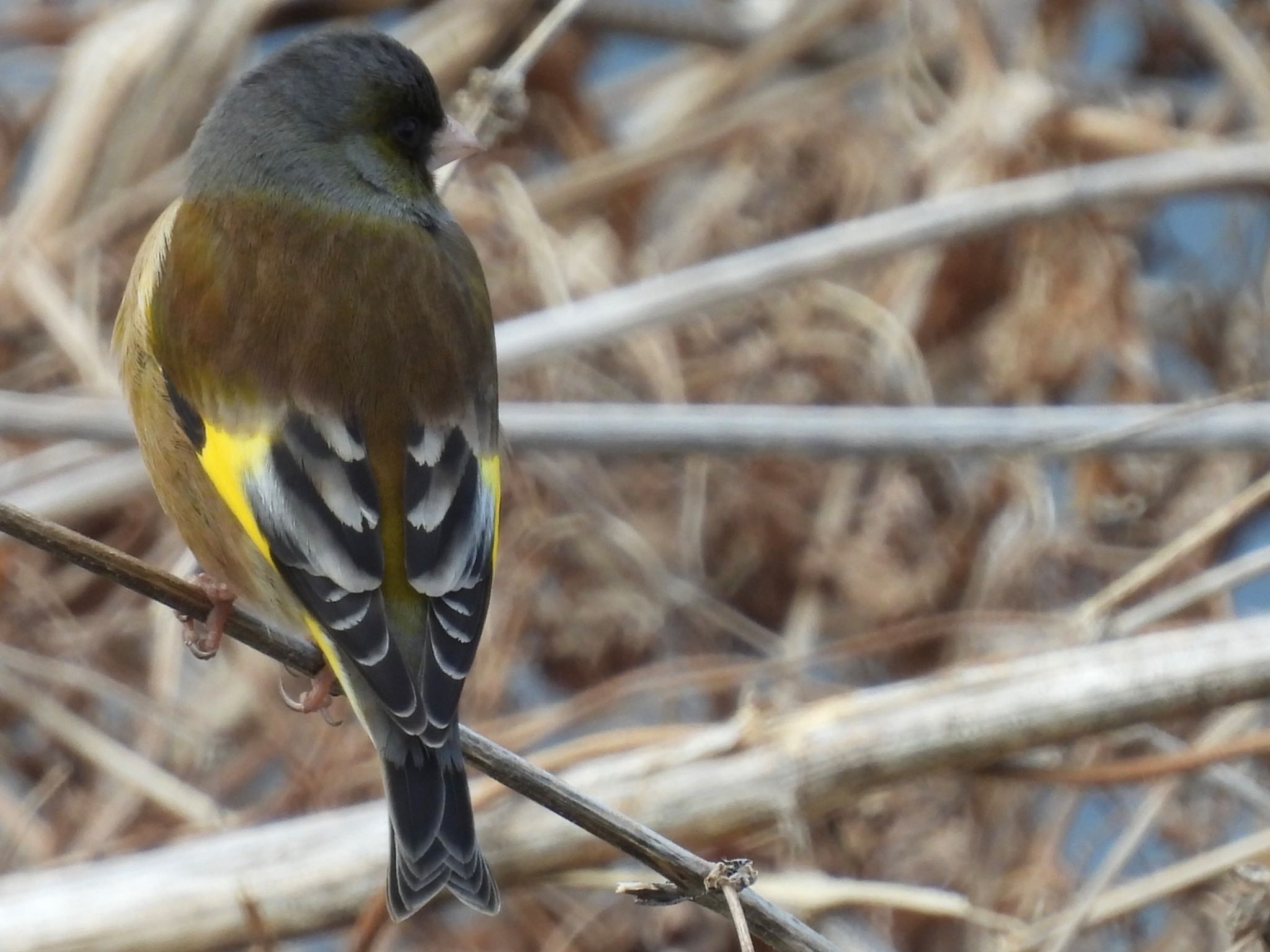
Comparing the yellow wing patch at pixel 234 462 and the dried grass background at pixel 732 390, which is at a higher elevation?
the yellow wing patch at pixel 234 462

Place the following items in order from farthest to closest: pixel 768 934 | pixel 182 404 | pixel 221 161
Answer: pixel 221 161 < pixel 182 404 < pixel 768 934

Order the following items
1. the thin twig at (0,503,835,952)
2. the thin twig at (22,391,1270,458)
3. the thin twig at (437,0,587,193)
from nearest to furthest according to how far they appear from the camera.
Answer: the thin twig at (0,503,835,952), the thin twig at (437,0,587,193), the thin twig at (22,391,1270,458)

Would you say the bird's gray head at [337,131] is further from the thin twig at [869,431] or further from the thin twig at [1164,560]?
the thin twig at [1164,560]

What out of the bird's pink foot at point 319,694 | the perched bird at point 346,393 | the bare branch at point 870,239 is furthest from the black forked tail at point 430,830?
the bare branch at point 870,239

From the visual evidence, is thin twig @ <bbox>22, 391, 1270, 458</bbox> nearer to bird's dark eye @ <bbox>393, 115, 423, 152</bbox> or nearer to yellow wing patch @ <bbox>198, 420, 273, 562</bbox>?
bird's dark eye @ <bbox>393, 115, 423, 152</bbox>

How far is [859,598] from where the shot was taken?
4.41 m

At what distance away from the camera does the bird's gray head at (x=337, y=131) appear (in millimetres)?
3131

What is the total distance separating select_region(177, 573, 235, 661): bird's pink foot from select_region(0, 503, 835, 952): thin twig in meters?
0.19

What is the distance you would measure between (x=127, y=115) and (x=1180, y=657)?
3.11m

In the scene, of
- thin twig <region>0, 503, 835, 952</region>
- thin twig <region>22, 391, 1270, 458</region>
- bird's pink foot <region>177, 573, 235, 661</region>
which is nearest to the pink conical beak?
thin twig <region>22, 391, 1270, 458</region>

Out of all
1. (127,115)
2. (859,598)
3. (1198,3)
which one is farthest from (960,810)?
(127,115)

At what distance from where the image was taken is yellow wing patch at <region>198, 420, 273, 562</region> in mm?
2717

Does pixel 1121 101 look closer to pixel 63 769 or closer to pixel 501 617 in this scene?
pixel 501 617

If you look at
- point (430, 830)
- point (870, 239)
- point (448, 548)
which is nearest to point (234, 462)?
point (448, 548)
